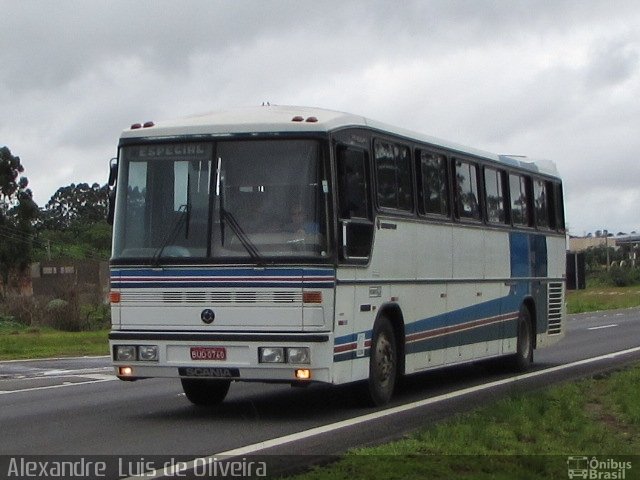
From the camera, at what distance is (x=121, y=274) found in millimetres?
14672

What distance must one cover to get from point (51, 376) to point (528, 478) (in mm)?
12649

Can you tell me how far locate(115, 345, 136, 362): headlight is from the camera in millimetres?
14471

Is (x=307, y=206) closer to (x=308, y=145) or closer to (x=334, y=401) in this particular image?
(x=308, y=145)

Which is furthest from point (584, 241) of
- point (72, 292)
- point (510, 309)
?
point (510, 309)

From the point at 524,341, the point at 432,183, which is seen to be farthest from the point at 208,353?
the point at 524,341

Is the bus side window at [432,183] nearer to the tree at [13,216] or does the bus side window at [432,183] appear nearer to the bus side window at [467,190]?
the bus side window at [467,190]

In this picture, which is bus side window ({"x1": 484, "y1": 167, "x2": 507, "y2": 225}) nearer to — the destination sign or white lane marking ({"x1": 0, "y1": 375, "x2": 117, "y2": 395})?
white lane marking ({"x1": 0, "y1": 375, "x2": 117, "y2": 395})

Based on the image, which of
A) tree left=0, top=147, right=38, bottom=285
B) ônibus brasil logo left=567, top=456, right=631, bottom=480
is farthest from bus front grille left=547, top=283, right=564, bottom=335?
tree left=0, top=147, right=38, bottom=285

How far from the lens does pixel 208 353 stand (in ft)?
46.8

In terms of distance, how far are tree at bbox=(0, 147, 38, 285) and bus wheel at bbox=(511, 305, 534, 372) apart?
152 ft

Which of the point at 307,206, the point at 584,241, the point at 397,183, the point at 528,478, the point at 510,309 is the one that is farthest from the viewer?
the point at 584,241

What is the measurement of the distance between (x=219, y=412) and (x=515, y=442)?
428 cm

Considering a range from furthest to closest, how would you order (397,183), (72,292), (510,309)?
(72,292) < (510,309) < (397,183)

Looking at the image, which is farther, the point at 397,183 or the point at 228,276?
the point at 397,183
